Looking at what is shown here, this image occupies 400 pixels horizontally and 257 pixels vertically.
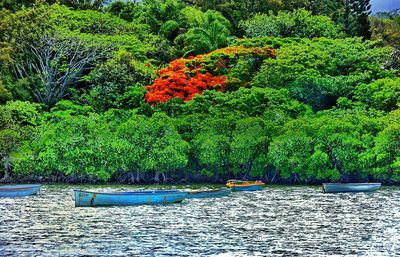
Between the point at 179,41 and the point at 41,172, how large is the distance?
26.0m

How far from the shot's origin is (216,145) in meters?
51.8

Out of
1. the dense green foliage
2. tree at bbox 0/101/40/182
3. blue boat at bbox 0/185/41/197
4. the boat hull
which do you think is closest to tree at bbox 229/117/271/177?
the dense green foliage

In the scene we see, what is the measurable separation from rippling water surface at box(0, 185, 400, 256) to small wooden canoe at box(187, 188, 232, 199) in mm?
493

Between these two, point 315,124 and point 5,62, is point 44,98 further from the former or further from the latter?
point 315,124

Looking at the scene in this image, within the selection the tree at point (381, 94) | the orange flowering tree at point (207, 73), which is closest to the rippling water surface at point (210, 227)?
the tree at point (381, 94)

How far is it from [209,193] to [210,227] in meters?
11.9

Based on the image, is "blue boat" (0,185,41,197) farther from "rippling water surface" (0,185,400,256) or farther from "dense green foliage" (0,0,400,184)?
"dense green foliage" (0,0,400,184)

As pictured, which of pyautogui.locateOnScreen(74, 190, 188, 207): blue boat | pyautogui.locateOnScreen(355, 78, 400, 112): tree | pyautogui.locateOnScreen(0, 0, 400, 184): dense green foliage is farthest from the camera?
pyautogui.locateOnScreen(355, 78, 400, 112): tree

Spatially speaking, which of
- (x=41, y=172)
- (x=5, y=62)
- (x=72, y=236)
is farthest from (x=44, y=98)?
(x=72, y=236)

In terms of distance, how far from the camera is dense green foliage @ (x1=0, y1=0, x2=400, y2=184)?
2015 inches

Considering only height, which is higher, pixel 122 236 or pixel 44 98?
pixel 44 98

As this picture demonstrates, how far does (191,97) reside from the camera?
60469mm

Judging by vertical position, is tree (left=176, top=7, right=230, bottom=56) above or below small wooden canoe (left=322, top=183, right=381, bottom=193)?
above

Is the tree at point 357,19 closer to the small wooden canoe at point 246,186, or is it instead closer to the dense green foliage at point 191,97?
the dense green foliage at point 191,97
